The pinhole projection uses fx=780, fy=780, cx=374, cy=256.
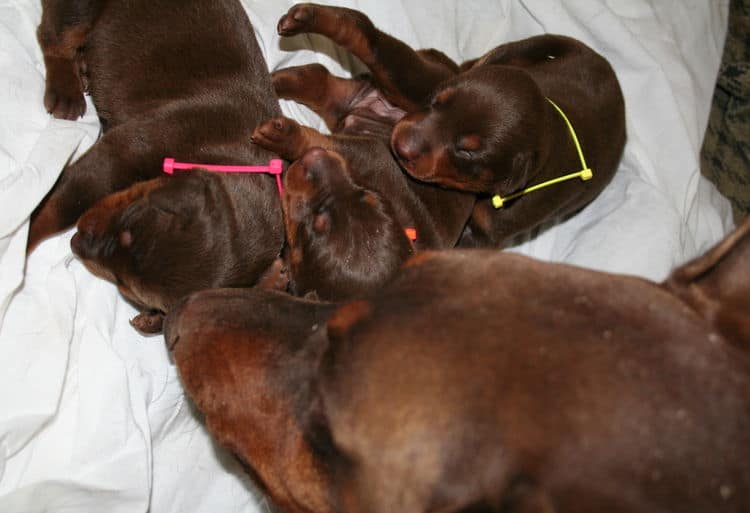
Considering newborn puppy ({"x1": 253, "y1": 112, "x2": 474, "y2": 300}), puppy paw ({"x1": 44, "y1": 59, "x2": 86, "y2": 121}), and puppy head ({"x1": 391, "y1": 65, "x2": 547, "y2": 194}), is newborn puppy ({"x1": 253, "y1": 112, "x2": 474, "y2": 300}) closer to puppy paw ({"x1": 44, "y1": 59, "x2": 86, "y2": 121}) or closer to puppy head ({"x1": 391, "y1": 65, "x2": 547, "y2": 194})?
puppy head ({"x1": 391, "y1": 65, "x2": 547, "y2": 194})

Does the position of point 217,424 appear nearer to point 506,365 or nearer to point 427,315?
point 427,315

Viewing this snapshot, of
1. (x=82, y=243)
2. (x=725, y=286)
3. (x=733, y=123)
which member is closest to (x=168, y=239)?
(x=82, y=243)

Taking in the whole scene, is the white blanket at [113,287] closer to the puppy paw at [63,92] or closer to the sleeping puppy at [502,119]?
the puppy paw at [63,92]

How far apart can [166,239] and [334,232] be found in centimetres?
68

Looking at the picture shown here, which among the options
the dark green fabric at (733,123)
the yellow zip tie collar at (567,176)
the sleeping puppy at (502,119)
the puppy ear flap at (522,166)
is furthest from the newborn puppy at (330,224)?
the dark green fabric at (733,123)

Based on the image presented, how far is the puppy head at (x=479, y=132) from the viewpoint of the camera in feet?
12.0

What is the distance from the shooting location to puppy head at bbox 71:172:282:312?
3.12 metres

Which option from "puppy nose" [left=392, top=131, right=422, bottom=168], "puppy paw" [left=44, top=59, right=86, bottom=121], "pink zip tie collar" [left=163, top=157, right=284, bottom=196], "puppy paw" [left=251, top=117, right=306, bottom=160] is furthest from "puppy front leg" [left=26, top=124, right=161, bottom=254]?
"puppy nose" [left=392, top=131, right=422, bottom=168]

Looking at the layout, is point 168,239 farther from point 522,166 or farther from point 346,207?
point 522,166

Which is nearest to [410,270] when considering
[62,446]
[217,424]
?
[217,424]

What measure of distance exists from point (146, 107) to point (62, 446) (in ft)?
4.99

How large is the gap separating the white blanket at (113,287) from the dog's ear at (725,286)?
6.94ft

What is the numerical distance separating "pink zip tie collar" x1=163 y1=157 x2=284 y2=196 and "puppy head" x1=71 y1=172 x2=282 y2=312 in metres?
0.08

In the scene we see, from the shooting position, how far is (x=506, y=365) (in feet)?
5.94
